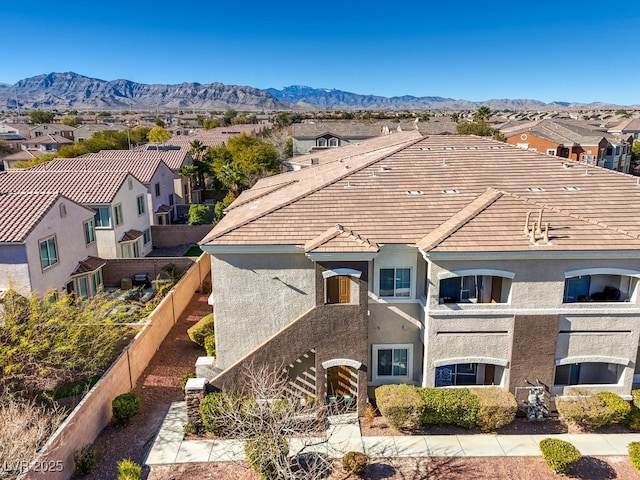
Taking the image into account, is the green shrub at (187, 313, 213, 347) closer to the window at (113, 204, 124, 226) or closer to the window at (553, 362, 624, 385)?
the window at (553, 362, 624, 385)

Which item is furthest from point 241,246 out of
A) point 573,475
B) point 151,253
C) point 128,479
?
point 151,253

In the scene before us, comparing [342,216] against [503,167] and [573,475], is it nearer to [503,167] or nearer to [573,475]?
[503,167]

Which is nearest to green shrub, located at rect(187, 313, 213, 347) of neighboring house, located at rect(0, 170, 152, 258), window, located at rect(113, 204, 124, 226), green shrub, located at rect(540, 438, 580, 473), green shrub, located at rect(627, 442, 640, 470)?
green shrub, located at rect(540, 438, 580, 473)

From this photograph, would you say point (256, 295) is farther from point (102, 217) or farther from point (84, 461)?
point (102, 217)

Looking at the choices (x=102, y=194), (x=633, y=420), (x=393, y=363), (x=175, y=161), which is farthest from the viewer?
(x=175, y=161)

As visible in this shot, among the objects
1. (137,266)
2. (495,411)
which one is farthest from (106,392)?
(137,266)
